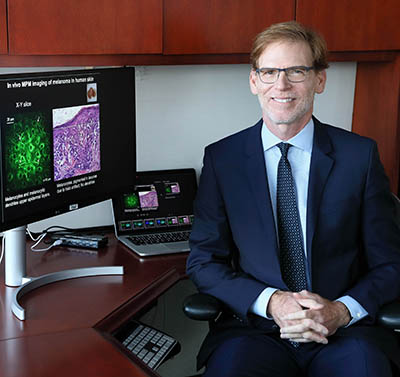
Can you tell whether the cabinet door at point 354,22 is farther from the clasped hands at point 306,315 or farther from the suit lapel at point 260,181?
the clasped hands at point 306,315

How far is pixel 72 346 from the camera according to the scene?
1659 mm

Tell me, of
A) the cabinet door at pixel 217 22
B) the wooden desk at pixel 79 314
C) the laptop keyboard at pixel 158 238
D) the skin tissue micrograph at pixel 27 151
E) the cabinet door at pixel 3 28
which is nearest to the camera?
the wooden desk at pixel 79 314

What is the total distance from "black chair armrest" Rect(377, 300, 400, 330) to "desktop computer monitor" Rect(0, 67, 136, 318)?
0.95 metres

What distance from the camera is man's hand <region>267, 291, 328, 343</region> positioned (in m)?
1.90

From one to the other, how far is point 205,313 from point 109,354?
0.37 m

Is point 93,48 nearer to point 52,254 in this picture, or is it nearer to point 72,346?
point 52,254

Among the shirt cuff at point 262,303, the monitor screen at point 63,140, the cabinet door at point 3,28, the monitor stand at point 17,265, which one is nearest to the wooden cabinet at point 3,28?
the cabinet door at point 3,28

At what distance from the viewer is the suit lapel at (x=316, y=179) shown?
6.73ft

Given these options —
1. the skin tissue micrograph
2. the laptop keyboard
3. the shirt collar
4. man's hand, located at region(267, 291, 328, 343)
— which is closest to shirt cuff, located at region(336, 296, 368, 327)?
man's hand, located at region(267, 291, 328, 343)

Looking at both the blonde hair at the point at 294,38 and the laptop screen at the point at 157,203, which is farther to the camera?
the laptop screen at the point at 157,203

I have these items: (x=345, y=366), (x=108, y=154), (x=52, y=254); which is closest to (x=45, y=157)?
(x=108, y=154)

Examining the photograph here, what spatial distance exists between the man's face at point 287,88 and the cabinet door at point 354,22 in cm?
52

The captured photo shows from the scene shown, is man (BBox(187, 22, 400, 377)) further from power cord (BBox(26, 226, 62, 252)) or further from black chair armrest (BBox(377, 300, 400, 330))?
power cord (BBox(26, 226, 62, 252))

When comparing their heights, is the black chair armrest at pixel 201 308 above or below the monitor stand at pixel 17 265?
below
